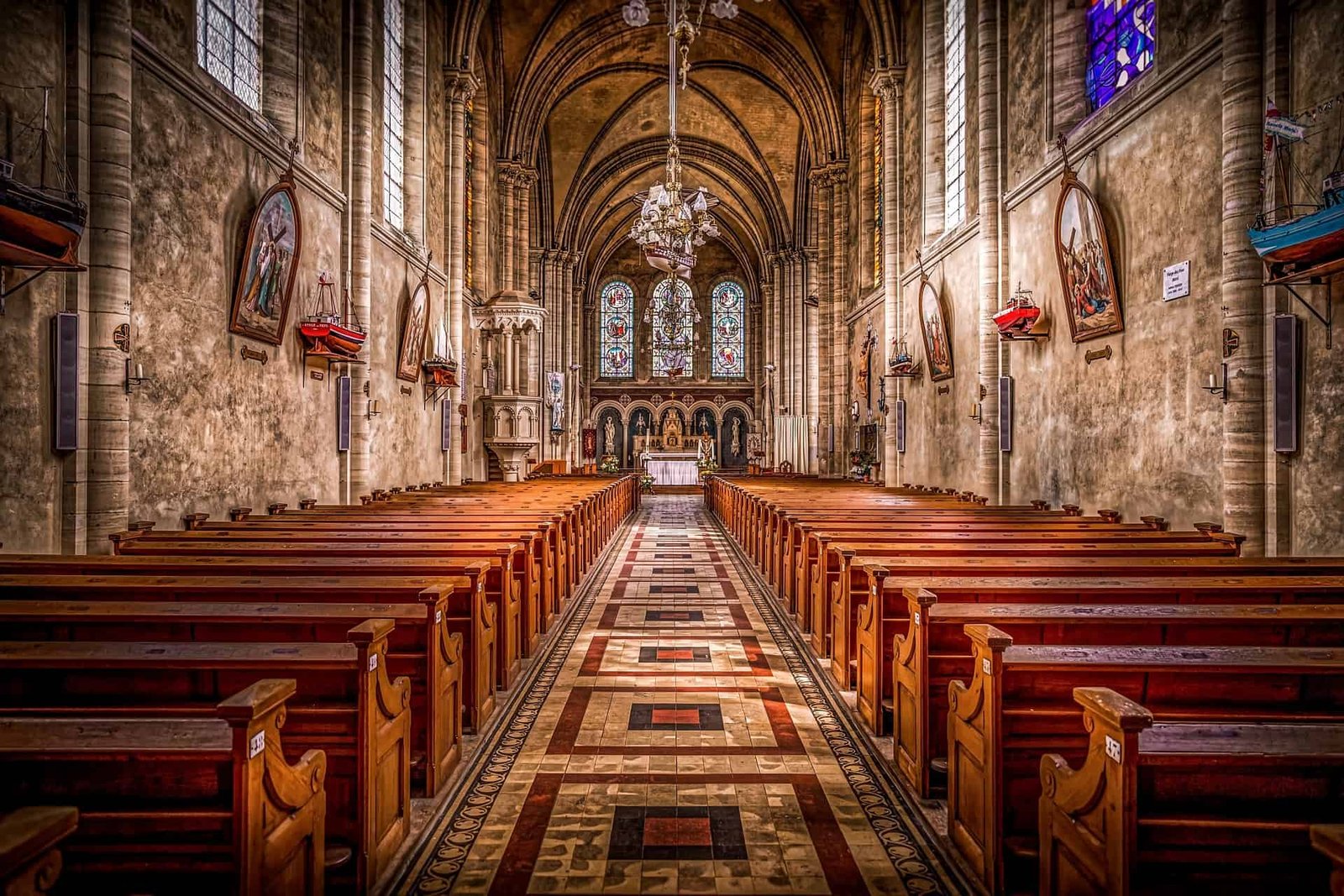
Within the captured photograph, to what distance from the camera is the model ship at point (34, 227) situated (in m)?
4.44

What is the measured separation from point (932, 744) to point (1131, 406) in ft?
19.6

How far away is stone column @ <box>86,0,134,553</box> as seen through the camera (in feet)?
20.1

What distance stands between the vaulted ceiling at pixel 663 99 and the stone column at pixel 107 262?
11719mm

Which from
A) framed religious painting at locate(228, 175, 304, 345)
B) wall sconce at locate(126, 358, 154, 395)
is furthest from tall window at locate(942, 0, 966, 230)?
framed religious painting at locate(228, 175, 304, 345)

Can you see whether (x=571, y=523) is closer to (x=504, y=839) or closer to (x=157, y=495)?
(x=157, y=495)

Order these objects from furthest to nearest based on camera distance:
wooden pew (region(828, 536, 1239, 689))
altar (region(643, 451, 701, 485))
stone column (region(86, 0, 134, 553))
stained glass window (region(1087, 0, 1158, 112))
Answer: altar (region(643, 451, 701, 485)), stained glass window (region(1087, 0, 1158, 112)), stone column (region(86, 0, 134, 553)), wooden pew (region(828, 536, 1239, 689))

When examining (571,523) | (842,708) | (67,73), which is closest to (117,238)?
(67,73)

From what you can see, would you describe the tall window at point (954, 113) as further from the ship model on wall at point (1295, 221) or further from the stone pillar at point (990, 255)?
the ship model on wall at point (1295, 221)

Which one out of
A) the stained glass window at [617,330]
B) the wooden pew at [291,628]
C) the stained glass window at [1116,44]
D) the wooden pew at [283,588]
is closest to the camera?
the wooden pew at [291,628]

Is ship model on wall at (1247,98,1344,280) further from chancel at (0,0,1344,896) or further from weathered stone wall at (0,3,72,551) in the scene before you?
weathered stone wall at (0,3,72,551)

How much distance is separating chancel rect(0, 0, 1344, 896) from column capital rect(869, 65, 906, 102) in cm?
7

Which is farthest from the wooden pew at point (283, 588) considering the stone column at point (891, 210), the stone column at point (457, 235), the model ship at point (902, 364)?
the stone column at point (891, 210)

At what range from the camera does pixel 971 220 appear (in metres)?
12.3

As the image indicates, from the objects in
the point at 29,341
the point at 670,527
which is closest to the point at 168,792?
the point at 29,341
